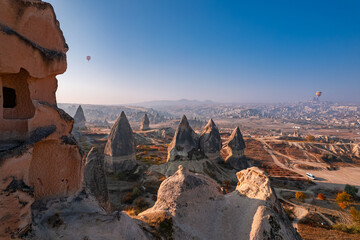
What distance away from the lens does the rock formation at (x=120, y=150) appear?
1744 cm

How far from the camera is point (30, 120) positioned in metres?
3.07

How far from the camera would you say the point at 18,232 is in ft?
8.43

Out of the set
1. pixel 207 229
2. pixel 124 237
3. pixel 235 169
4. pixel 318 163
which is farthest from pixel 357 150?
pixel 124 237

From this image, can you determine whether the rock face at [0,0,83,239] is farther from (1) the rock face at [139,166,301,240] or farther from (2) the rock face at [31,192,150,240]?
(1) the rock face at [139,166,301,240]

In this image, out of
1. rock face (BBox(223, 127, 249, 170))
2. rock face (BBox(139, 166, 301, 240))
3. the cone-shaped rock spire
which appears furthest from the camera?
rock face (BBox(223, 127, 249, 170))

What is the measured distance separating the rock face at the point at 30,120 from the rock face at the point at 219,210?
251 centimetres

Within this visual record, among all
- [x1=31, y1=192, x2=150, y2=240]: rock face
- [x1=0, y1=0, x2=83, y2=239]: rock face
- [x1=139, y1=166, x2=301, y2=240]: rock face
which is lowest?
[x1=139, y1=166, x2=301, y2=240]: rock face

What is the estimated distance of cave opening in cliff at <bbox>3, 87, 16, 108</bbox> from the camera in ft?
10.5

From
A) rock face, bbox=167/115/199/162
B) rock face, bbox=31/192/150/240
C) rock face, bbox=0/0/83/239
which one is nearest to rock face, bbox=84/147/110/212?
rock face, bbox=0/0/83/239

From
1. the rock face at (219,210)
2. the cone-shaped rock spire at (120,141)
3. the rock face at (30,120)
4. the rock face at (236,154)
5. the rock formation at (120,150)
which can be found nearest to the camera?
the rock face at (30,120)

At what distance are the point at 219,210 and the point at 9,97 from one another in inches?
236

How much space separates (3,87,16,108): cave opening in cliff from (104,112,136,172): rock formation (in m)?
15.0

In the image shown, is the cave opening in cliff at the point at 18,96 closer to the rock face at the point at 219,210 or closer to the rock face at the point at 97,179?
the rock face at the point at 219,210

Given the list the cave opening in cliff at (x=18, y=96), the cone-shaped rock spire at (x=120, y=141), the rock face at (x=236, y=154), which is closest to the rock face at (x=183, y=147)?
the cone-shaped rock spire at (x=120, y=141)
